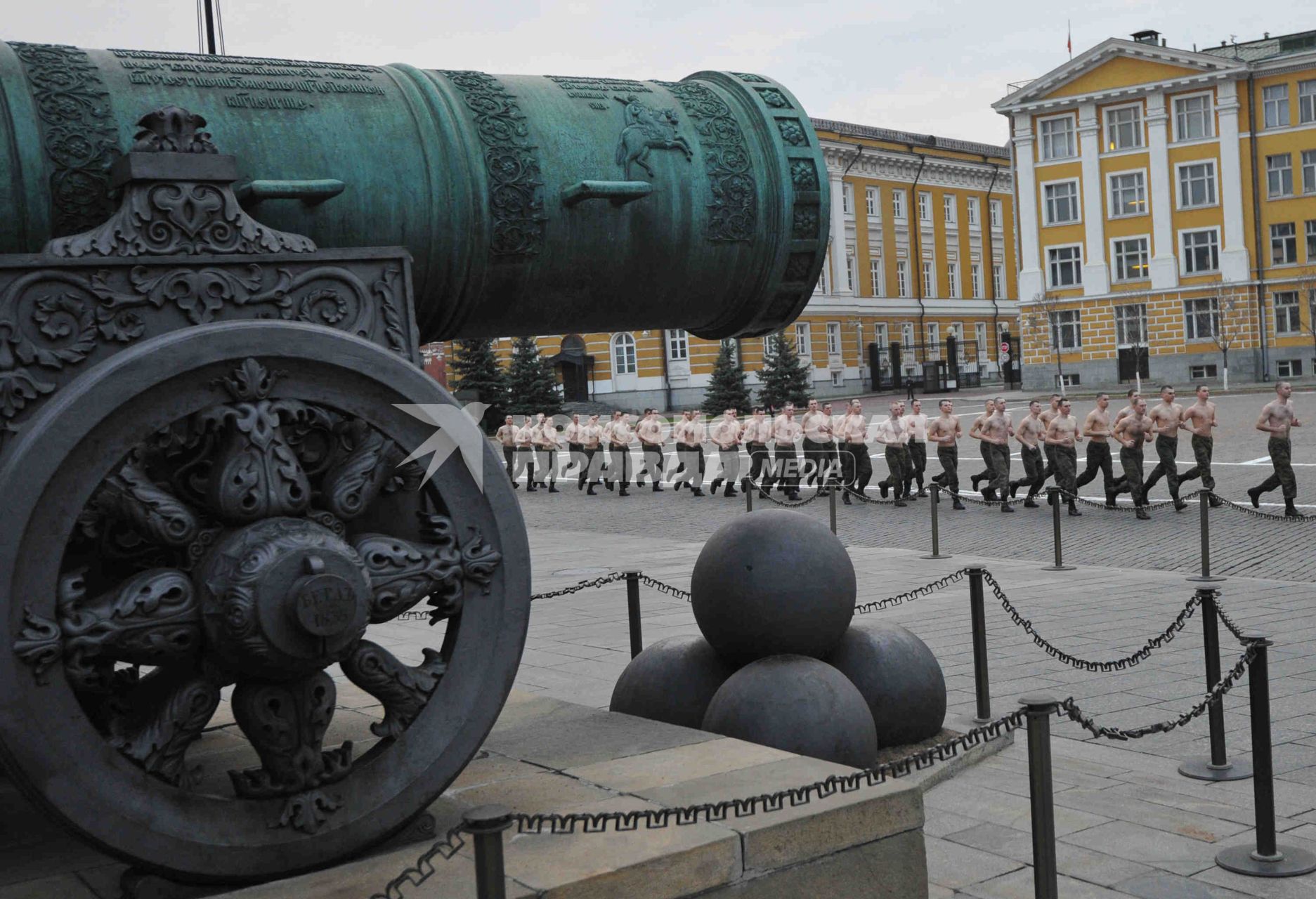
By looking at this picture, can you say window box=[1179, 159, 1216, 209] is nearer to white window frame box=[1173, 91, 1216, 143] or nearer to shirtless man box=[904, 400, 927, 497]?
white window frame box=[1173, 91, 1216, 143]

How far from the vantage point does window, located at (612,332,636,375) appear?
5606 cm

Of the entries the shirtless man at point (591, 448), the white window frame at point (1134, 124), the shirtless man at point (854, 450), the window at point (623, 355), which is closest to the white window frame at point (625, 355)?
the window at point (623, 355)

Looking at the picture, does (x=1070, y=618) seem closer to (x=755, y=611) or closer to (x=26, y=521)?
(x=755, y=611)

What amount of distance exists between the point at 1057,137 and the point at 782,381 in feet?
43.7

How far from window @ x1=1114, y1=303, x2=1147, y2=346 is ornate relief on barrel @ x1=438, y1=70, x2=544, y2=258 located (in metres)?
48.8

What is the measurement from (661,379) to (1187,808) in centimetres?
5053

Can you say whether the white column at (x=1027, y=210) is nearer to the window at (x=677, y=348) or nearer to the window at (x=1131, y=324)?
the window at (x=1131, y=324)

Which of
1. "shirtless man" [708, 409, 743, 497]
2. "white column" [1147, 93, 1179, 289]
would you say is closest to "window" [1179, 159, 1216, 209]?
"white column" [1147, 93, 1179, 289]

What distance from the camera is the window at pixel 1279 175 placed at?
160 feet

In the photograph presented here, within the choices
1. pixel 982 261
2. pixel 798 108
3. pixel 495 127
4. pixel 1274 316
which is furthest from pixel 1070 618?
pixel 982 261

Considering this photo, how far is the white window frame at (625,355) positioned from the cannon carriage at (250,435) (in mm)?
51753

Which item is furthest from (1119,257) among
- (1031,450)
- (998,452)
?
(998,452)

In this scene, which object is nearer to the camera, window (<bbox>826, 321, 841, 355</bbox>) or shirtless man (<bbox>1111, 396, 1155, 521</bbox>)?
shirtless man (<bbox>1111, 396, 1155, 521</bbox>)

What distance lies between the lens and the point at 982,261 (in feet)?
230
